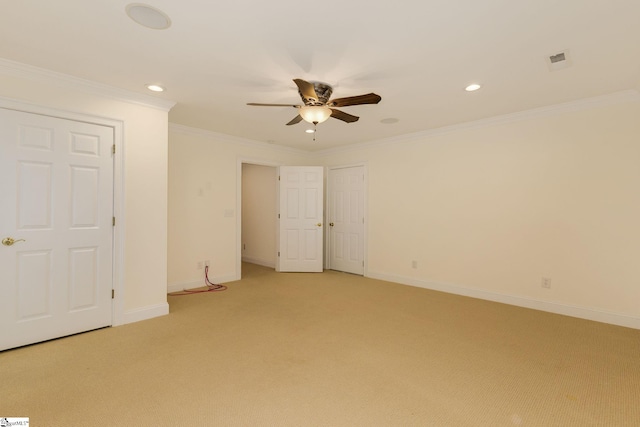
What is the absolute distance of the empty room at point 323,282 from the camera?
1962 mm

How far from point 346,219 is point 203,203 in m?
2.71

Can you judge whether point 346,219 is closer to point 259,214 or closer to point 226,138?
point 259,214

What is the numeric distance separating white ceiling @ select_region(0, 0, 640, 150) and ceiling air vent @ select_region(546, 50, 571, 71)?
0.04 meters

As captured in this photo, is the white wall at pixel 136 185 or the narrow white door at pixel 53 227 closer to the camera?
the narrow white door at pixel 53 227

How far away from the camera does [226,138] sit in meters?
5.06

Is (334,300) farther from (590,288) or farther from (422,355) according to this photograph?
(590,288)

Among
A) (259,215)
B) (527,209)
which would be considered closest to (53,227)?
(259,215)

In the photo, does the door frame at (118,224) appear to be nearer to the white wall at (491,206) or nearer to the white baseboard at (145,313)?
the white baseboard at (145,313)

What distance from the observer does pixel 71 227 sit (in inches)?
115

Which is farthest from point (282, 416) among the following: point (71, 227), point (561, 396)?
point (71, 227)

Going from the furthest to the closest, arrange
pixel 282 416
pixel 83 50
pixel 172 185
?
pixel 172 185, pixel 83 50, pixel 282 416

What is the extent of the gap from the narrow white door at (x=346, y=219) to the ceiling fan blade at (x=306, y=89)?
3223 mm

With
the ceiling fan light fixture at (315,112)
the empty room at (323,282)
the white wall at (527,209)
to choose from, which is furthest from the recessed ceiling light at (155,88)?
the white wall at (527,209)

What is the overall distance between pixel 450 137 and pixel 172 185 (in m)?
4.31
